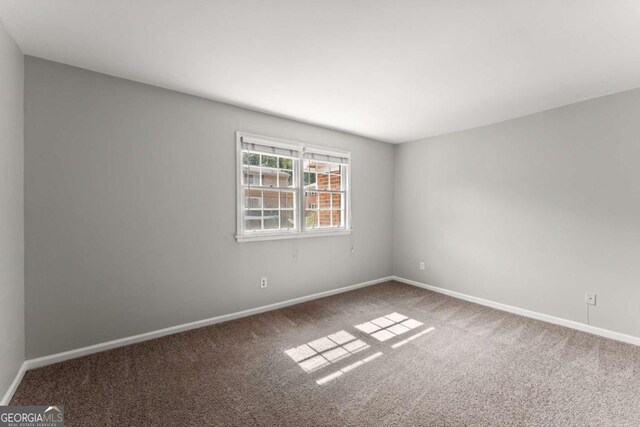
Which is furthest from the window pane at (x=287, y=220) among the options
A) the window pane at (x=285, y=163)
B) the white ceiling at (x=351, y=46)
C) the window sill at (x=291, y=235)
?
the white ceiling at (x=351, y=46)

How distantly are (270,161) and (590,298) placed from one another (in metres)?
4.02

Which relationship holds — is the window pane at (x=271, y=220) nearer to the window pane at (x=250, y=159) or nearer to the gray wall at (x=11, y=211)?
the window pane at (x=250, y=159)

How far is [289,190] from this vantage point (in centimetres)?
378

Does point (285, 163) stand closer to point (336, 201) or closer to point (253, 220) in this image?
point (253, 220)

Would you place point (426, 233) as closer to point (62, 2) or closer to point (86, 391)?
point (86, 391)

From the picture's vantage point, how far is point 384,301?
3.94m

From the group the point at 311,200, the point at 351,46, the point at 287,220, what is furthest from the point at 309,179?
the point at 351,46

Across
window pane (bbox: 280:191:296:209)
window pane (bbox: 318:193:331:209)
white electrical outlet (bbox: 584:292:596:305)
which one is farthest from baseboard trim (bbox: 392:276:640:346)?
window pane (bbox: 280:191:296:209)

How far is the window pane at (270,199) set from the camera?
3.57 metres

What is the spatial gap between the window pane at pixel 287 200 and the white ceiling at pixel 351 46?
1184mm

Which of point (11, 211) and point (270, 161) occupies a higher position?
Result: point (270, 161)

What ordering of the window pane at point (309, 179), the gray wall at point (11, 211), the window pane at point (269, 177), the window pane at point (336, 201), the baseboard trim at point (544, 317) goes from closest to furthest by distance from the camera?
the gray wall at point (11, 211) < the baseboard trim at point (544, 317) < the window pane at point (269, 177) < the window pane at point (309, 179) < the window pane at point (336, 201)

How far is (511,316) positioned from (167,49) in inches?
181

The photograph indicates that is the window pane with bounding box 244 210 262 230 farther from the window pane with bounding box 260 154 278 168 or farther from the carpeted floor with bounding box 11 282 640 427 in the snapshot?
the carpeted floor with bounding box 11 282 640 427
